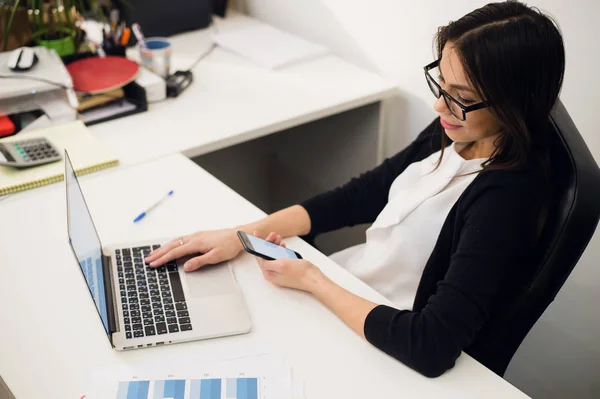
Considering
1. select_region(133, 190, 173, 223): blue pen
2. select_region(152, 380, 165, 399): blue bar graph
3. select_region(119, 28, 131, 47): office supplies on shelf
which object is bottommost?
select_region(152, 380, 165, 399): blue bar graph

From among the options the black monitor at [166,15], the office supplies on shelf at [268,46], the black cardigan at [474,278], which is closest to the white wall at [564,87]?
the office supplies on shelf at [268,46]

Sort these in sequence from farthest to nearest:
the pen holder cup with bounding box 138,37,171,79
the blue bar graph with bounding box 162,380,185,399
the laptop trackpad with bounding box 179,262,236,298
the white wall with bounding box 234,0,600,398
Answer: the pen holder cup with bounding box 138,37,171,79 < the white wall with bounding box 234,0,600,398 < the laptop trackpad with bounding box 179,262,236,298 < the blue bar graph with bounding box 162,380,185,399

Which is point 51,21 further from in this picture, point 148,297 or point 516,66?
point 516,66

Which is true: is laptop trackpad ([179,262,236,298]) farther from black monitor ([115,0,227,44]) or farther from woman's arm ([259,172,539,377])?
black monitor ([115,0,227,44])

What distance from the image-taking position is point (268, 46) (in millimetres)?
2059

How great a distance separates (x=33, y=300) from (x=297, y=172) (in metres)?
1.39

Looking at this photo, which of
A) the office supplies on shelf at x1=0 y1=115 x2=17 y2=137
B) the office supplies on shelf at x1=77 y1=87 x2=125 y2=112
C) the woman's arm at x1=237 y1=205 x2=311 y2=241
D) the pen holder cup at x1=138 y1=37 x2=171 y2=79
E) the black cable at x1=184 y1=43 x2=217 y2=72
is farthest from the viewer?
the black cable at x1=184 y1=43 x2=217 y2=72

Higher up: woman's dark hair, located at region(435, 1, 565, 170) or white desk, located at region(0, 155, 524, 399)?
woman's dark hair, located at region(435, 1, 565, 170)

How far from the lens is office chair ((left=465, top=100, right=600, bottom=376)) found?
3.00 ft

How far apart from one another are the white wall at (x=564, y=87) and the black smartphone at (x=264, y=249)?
2.39ft

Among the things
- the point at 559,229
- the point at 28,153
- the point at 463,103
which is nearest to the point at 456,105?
the point at 463,103

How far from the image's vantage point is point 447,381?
956mm

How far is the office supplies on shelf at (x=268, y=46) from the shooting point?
6.48ft

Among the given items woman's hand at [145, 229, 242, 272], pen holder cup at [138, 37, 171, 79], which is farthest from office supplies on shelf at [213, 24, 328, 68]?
woman's hand at [145, 229, 242, 272]
